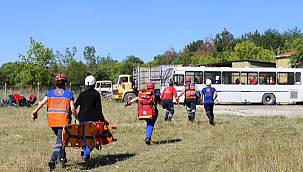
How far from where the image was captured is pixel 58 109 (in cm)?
987

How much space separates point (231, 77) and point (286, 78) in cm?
445

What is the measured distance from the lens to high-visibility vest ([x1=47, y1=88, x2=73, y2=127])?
985 centimetres

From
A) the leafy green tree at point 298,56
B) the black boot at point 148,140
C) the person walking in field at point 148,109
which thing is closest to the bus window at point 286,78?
the leafy green tree at point 298,56

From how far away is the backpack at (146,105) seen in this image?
534 inches

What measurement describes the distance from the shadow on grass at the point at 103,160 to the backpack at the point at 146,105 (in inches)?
69.6

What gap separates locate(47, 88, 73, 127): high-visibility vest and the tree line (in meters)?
47.9

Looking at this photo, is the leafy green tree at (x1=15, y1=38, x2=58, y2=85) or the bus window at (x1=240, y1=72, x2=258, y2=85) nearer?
the bus window at (x1=240, y1=72, x2=258, y2=85)

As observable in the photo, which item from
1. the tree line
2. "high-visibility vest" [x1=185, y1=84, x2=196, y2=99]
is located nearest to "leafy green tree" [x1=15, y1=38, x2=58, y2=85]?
the tree line

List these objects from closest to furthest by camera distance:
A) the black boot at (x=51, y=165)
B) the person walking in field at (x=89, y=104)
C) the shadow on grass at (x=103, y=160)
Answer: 1. the black boot at (x=51, y=165)
2. the shadow on grass at (x=103, y=160)
3. the person walking in field at (x=89, y=104)

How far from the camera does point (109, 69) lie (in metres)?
91.3

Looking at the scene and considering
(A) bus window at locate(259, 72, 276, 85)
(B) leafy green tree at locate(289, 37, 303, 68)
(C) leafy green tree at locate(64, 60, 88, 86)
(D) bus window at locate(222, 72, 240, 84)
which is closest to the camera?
(D) bus window at locate(222, 72, 240, 84)

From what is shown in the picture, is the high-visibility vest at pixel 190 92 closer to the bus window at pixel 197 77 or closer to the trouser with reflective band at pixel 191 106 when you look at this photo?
the trouser with reflective band at pixel 191 106

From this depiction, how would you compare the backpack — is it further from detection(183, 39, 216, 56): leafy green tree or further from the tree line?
detection(183, 39, 216, 56): leafy green tree

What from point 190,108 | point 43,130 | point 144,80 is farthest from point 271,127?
point 144,80
